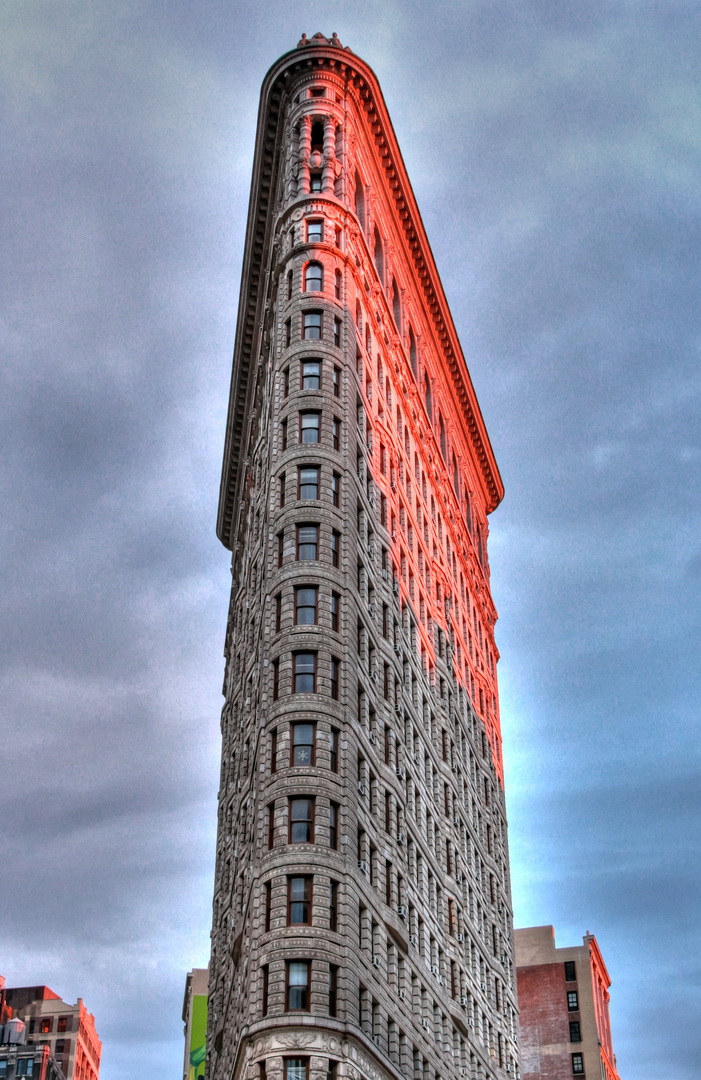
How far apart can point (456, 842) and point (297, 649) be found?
93.2 feet

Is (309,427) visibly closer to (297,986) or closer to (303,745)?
(303,745)

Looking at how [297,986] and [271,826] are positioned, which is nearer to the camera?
[297,986]

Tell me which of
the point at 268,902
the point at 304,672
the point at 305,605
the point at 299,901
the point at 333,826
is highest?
the point at 305,605

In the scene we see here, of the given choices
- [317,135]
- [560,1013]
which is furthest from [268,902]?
[560,1013]

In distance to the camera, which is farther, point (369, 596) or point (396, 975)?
point (369, 596)

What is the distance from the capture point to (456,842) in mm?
86875

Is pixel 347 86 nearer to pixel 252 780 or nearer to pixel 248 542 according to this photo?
pixel 248 542

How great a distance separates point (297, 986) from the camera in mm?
54531

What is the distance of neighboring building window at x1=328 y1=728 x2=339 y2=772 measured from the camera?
2411 inches

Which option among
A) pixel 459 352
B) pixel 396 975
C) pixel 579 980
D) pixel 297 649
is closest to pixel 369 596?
pixel 297 649

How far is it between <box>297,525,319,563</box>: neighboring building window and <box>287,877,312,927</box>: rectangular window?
1708cm

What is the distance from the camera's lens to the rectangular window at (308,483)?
231ft

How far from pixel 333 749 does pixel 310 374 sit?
76.5ft

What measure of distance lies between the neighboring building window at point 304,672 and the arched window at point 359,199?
129 feet
